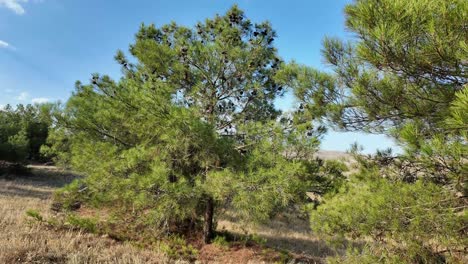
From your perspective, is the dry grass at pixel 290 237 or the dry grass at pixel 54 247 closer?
the dry grass at pixel 54 247

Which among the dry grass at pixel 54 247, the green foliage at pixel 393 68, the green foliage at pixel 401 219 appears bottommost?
the dry grass at pixel 54 247

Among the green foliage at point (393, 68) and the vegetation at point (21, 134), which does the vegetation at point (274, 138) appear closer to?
the green foliage at point (393, 68)

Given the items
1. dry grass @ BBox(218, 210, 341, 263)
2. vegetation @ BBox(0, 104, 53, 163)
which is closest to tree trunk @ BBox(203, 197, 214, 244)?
dry grass @ BBox(218, 210, 341, 263)

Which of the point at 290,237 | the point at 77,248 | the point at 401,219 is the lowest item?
the point at 290,237

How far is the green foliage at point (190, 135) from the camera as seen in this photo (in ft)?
20.5

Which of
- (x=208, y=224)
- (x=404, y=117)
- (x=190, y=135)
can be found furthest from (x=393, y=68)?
(x=208, y=224)

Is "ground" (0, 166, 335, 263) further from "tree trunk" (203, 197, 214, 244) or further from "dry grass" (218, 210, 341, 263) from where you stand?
"tree trunk" (203, 197, 214, 244)

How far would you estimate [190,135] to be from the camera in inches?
251

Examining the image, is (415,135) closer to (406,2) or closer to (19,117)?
(406,2)

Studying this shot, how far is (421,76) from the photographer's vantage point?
4488mm

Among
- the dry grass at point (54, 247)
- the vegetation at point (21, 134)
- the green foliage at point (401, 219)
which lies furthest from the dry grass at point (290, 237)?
the vegetation at point (21, 134)

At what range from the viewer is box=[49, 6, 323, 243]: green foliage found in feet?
20.5

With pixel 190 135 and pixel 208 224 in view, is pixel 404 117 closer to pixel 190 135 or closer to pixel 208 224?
pixel 190 135

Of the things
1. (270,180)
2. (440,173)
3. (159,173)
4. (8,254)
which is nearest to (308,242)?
(270,180)
